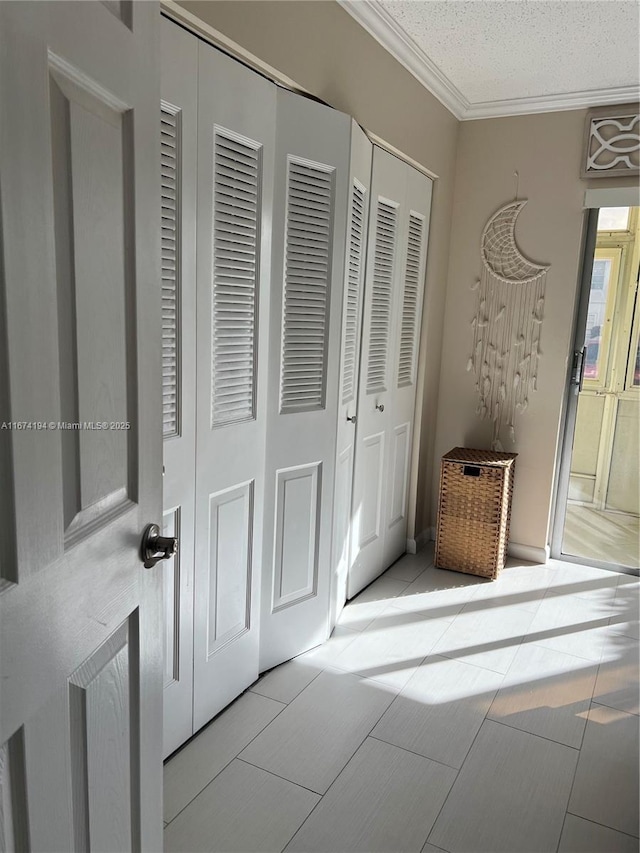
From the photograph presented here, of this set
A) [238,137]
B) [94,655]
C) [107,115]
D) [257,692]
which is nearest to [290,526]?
[257,692]

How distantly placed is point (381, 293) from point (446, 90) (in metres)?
1.15

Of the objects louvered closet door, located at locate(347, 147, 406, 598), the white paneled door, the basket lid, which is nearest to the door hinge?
the basket lid

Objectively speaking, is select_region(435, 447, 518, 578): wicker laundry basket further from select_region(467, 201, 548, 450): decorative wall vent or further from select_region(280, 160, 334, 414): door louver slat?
select_region(280, 160, 334, 414): door louver slat

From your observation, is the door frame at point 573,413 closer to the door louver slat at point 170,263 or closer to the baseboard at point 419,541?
the baseboard at point 419,541

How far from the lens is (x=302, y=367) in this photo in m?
2.38

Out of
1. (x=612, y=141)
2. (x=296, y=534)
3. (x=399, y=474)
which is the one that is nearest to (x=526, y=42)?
(x=612, y=141)

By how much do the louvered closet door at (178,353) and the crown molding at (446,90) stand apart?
1.06 metres

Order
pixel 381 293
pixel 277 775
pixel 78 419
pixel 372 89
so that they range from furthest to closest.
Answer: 1. pixel 381 293
2. pixel 372 89
3. pixel 277 775
4. pixel 78 419

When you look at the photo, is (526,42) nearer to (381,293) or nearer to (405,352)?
(381,293)

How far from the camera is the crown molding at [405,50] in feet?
8.18

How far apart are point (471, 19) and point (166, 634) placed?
8.33 feet

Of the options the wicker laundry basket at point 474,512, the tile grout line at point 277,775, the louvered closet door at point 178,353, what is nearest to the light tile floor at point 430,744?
the tile grout line at point 277,775

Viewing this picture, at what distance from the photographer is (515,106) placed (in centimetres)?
349

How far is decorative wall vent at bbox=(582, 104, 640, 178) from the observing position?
329 centimetres
